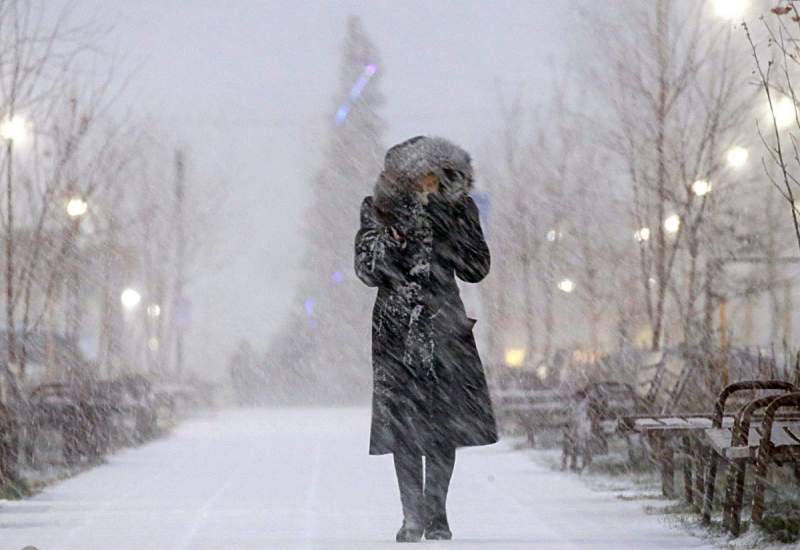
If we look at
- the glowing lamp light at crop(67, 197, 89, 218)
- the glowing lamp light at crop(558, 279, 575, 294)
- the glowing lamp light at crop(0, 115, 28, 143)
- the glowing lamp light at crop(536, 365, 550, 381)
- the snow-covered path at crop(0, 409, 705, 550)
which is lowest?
the snow-covered path at crop(0, 409, 705, 550)

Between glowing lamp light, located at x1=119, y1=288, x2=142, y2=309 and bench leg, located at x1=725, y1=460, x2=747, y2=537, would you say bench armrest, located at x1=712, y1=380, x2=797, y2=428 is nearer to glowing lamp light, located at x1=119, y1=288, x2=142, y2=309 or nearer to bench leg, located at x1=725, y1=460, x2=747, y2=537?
bench leg, located at x1=725, y1=460, x2=747, y2=537

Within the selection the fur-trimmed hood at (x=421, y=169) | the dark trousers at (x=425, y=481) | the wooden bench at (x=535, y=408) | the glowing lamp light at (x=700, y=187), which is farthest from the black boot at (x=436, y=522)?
the glowing lamp light at (x=700, y=187)

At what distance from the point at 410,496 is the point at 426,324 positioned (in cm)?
80

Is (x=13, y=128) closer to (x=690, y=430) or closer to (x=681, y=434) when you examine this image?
(x=681, y=434)

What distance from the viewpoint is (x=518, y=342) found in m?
72.2

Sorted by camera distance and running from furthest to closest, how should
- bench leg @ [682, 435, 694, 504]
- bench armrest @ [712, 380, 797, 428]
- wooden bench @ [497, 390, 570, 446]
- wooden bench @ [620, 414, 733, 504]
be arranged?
1. wooden bench @ [497, 390, 570, 446]
2. bench leg @ [682, 435, 694, 504]
3. wooden bench @ [620, 414, 733, 504]
4. bench armrest @ [712, 380, 797, 428]

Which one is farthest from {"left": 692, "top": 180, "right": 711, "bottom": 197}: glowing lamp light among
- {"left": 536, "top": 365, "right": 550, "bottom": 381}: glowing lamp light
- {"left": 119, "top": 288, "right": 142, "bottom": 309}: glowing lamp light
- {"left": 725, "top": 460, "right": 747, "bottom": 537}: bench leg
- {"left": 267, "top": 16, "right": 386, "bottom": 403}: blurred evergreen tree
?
{"left": 267, "top": 16, "right": 386, "bottom": 403}: blurred evergreen tree

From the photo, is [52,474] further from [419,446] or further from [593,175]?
[593,175]

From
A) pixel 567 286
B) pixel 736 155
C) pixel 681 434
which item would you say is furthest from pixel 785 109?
pixel 567 286

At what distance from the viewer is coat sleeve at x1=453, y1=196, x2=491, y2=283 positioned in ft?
25.3

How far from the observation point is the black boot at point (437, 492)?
25.3 feet

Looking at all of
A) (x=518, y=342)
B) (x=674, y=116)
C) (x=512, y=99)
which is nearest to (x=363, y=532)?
(x=674, y=116)

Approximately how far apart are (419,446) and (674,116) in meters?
12.0

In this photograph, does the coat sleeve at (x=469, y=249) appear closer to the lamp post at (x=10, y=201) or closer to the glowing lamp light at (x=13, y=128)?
the lamp post at (x=10, y=201)
